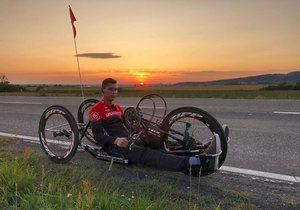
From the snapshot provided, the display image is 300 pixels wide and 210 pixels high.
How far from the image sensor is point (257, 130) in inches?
362

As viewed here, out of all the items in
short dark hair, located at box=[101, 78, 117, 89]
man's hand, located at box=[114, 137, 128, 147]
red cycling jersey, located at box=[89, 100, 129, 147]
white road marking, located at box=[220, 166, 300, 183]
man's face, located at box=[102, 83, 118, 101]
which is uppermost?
short dark hair, located at box=[101, 78, 117, 89]

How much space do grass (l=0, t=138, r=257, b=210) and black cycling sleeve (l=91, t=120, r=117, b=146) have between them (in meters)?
0.39

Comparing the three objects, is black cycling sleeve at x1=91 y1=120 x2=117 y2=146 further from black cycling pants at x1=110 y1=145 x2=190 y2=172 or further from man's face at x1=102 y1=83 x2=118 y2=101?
man's face at x1=102 y1=83 x2=118 y2=101

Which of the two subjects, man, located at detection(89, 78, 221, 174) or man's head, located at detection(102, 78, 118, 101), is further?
man's head, located at detection(102, 78, 118, 101)

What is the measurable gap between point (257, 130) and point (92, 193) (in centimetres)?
548

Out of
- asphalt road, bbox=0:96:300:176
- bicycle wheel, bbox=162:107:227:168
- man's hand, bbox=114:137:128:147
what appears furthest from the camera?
asphalt road, bbox=0:96:300:176

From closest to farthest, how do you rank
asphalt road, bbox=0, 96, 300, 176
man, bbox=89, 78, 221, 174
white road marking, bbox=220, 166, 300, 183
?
man, bbox=89, 78, 221, 174
white road marking, bbox=220, 166, 300, 183
asphalt road, bbox=0, 96, 300, 176

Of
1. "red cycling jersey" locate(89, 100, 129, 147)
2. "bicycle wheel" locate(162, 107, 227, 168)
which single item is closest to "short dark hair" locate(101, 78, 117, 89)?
"red cycling jersey" locate(89, 100, 129, 147)

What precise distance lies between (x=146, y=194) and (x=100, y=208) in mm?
827

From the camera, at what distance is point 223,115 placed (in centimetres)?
1177

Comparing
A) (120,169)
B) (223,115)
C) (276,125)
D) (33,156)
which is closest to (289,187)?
(120,169)

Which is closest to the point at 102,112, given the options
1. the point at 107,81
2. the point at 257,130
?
the point at 107,81

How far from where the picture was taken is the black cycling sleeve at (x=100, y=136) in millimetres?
5672

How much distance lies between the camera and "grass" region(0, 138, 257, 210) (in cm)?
421
